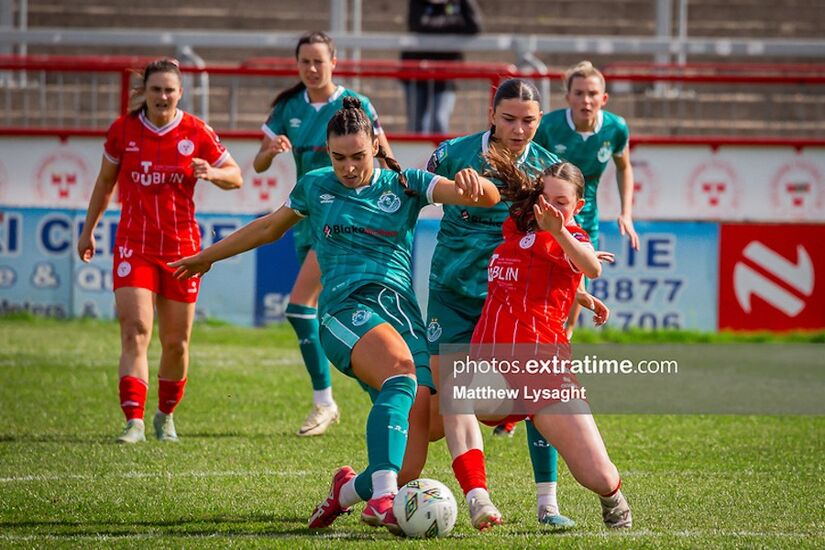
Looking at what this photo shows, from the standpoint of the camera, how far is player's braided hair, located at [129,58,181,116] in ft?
28.2

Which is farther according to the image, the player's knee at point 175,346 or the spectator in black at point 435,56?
the spectator in black at point 435,56

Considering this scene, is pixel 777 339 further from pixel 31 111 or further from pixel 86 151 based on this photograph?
pixel 31 111

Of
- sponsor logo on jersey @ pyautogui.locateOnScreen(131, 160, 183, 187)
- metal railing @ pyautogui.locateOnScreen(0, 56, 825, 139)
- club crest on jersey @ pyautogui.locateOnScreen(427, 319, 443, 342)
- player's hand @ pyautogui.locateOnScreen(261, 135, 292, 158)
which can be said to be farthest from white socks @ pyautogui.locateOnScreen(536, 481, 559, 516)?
metal railing @ pyautogui.locateOnScreen(0, 56, 825, 139)

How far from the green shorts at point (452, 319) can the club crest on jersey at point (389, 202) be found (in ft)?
2.12

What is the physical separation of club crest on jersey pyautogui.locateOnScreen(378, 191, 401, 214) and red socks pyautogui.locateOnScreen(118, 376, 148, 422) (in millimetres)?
3005

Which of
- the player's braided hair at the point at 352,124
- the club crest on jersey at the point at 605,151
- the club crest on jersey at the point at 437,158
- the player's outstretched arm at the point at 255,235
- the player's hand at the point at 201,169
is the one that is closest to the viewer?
the player's braided hair at the point at 352,124

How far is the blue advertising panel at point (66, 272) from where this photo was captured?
14375 millimetres

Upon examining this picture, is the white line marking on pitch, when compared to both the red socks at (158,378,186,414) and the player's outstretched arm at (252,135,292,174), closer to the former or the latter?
the red socks at (158,378,186,414)

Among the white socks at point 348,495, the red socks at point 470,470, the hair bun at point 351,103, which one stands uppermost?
the hair bun at point 351,103

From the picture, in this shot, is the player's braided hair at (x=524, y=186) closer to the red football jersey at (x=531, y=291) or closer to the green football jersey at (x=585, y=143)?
the red football jersey at (x=531, y=291)

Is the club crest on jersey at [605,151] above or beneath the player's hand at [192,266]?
above

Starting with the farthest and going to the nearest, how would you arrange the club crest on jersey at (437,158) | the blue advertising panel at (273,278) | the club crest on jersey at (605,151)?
the blue advertising panel at (273,278) → the club crest on jersey at (605,151) → the club crest on jersey at (437,158)

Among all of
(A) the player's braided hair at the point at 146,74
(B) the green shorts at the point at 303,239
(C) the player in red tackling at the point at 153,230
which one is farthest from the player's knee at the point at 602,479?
(A) the player's braided hair at the point at 146,74

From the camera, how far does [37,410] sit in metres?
9.67
